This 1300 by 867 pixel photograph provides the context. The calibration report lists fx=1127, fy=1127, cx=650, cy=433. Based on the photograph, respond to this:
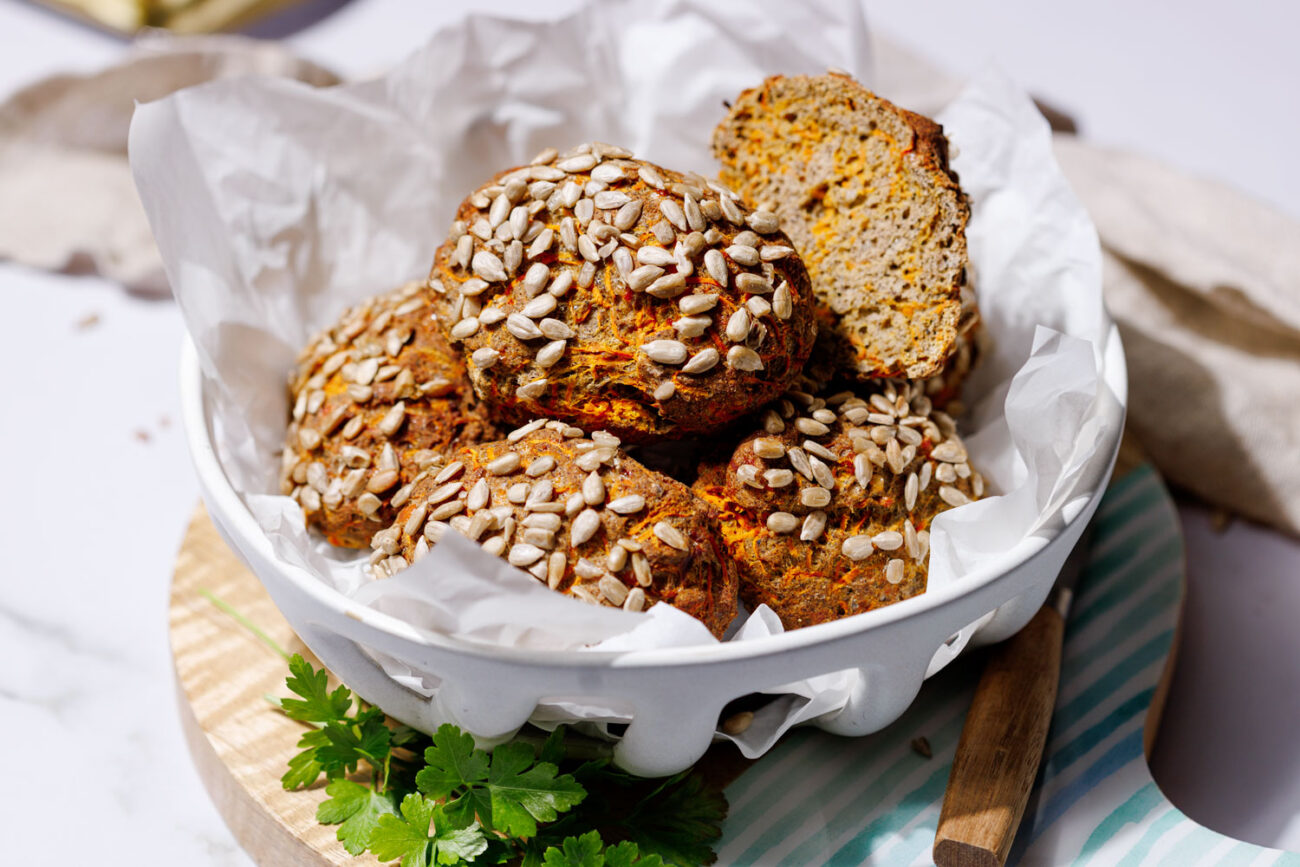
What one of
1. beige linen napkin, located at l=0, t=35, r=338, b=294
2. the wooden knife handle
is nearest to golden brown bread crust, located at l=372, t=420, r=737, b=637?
the wooden knife handle

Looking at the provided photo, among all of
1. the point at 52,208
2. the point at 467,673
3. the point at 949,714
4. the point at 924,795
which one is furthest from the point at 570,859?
the point at 52,208

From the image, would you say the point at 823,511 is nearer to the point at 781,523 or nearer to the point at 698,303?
the point at 781,523

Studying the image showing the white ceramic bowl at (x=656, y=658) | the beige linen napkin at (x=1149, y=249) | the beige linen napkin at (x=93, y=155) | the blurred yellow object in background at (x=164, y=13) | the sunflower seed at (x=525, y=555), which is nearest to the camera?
the white ceramic bowl at (x=656, y=658)

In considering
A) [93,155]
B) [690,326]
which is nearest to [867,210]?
[690,326]

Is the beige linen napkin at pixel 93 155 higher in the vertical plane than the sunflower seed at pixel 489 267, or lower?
lower

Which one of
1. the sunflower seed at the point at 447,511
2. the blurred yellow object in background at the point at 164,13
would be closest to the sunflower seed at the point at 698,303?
the sunflower seed at the point at 447,511

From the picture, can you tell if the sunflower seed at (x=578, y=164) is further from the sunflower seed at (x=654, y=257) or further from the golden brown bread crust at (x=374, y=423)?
the golden brown bread crust at (x=374, y=423)
